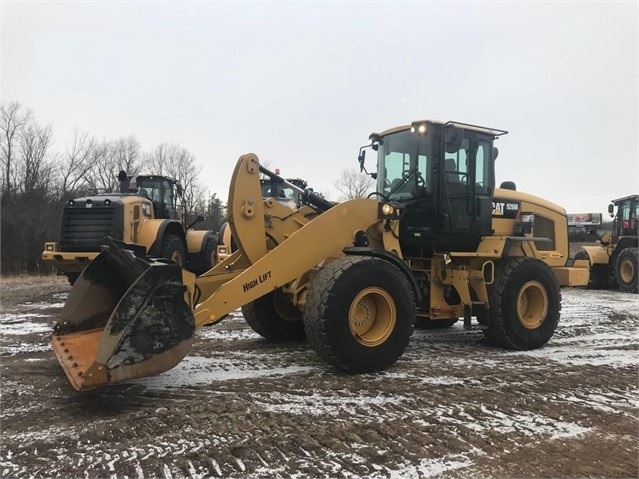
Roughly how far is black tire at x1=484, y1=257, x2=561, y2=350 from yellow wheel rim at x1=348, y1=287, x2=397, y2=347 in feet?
5.90

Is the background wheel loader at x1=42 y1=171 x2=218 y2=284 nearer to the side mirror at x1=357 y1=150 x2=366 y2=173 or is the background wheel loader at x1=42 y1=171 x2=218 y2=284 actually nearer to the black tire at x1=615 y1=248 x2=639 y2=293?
the side mirror at x1=357 y1=150 x2=366 y2=173

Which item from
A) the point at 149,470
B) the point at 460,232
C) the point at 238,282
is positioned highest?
the point at 460,232

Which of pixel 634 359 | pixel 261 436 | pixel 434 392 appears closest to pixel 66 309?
pixel 261 436

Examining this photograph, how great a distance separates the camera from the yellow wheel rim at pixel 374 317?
5.07 metres

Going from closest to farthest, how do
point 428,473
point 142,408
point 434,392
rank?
point 428,473 → point 142,408 → point 434,392

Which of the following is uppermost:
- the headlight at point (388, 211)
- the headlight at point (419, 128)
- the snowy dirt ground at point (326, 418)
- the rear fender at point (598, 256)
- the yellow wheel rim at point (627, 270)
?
the headlight at point (419, 128)

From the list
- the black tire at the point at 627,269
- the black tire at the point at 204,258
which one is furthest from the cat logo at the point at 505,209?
the black tire at the point at 627,269

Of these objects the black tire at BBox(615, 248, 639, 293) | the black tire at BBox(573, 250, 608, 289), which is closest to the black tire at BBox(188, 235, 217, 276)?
the black tire at BBox(573, 250, 608, 289)

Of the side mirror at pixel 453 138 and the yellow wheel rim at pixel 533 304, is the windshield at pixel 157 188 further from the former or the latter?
the yellow wheel rim at pixel 533 304

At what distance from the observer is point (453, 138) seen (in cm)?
591

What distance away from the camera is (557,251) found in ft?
24.6

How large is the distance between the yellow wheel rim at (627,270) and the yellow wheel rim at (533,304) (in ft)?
33.3

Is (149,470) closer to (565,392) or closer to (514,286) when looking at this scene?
(565,392)

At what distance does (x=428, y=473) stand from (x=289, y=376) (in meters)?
2.12
